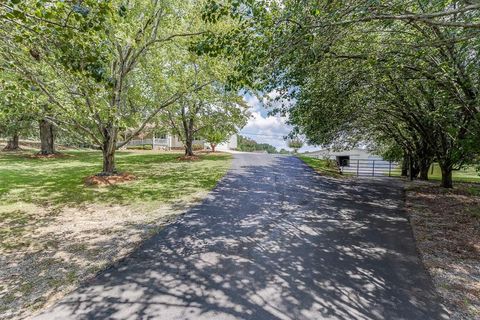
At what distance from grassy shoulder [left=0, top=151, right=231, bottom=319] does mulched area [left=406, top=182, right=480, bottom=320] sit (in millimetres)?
5308

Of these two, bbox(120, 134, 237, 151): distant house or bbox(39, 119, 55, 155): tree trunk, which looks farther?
bbox(120, 134, 237, 151): distant house

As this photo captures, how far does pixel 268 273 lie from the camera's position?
4.19 m

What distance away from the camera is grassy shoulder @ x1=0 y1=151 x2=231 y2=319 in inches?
155

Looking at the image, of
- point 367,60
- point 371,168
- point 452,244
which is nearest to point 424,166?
point 371,168

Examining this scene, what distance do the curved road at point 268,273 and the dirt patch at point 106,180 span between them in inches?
225

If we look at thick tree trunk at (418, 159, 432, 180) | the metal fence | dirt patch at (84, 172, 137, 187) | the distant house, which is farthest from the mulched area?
the distant house

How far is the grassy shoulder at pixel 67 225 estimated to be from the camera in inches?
155

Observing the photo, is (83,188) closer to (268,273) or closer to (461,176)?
(268,273)

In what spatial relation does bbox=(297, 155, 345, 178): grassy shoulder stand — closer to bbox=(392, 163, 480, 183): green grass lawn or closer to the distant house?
bbox=(392, 163, 480, 183): green grass lawn

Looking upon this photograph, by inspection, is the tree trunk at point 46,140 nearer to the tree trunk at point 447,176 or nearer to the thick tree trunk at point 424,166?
the tree trunk at point 447,176

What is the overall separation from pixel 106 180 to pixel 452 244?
11931mm

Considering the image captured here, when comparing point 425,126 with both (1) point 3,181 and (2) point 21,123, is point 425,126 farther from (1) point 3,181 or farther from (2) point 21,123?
(2) point 21,123

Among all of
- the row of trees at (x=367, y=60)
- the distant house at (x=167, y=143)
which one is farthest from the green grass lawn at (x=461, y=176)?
the distant house at (x=167, y=143)

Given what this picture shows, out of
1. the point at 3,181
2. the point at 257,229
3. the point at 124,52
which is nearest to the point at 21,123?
the point at 3,181
